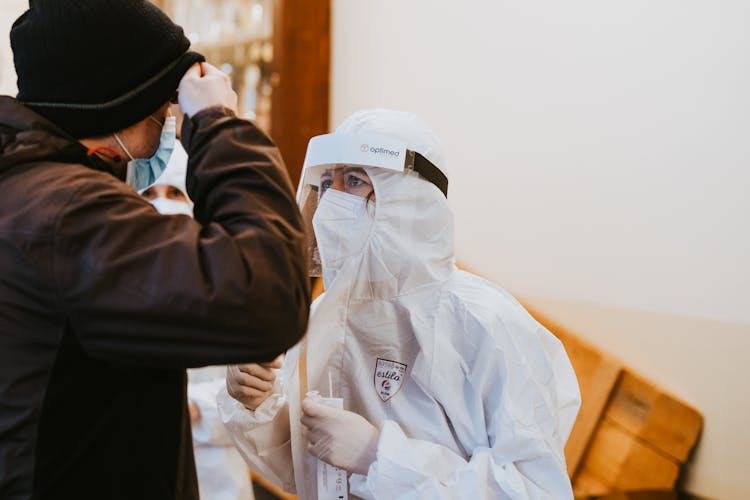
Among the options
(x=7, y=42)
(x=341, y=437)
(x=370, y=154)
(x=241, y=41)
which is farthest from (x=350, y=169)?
(x=241, y=41)

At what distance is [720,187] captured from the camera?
164 centimetres

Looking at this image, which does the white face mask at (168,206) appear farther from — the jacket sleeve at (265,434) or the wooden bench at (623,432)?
the wooden bench at (623,432)

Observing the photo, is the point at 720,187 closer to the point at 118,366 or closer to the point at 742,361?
the point at 742,361

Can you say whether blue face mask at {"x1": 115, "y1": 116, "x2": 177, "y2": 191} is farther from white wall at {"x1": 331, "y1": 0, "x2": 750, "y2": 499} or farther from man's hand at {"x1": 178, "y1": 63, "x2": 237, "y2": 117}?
white wall at {"x1": 331, "y1": 0, "x2": 750, "y2": 499}

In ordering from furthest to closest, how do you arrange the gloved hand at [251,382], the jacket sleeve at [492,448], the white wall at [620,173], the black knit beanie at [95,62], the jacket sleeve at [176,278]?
the white wall at [620,173], the gloved hand at [251,382], the jacket sleeve at [492,448], the black knit beanie at [95,62], the jacket sleeve at [176,278]

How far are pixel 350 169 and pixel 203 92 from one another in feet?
1.59

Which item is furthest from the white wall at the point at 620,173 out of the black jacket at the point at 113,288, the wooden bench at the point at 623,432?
the black jacket at the point at 113,288

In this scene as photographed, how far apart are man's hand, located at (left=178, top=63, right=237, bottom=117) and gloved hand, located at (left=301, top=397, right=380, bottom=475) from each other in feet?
1.80

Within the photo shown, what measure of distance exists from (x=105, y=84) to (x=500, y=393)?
2.58ft

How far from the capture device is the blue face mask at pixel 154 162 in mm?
990

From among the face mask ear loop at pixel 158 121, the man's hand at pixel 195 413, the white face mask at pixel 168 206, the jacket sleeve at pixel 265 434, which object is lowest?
the man's hand at pixel 195 413

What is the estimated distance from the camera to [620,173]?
6.05 ft

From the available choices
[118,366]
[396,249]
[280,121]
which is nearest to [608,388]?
[396,249]

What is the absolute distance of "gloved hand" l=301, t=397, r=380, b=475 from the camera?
1.13 m
